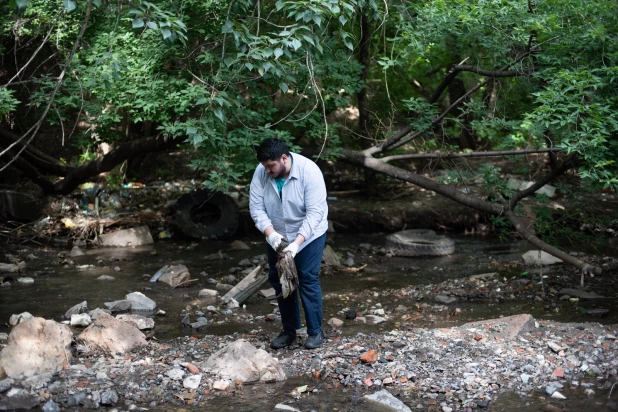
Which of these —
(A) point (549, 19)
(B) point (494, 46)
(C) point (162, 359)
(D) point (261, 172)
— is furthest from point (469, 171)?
(C) point (162, 359)

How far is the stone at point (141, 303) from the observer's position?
705 centimetres

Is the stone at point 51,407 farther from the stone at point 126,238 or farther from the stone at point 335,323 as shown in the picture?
the stone at point 126,238

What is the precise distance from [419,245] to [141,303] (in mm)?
4666

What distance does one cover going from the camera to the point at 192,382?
191 inches

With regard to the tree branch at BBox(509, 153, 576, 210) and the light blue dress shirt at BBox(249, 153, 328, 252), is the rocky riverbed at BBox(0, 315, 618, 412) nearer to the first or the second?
the light blue dress shirt at BBox(249, 153, 328, 252)

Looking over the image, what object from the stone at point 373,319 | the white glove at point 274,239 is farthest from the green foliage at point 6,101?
the stone at point 373,319

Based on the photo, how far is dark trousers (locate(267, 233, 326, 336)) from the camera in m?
5.30

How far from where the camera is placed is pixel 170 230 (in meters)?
11.6

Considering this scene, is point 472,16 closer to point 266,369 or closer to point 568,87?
point 568,87

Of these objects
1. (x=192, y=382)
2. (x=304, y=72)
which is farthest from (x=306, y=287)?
(x=304, y=72)

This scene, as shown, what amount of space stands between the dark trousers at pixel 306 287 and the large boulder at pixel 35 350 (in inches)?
66.8

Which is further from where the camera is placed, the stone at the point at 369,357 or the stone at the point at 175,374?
the stone at the point at 369,357

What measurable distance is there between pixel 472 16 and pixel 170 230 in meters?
6.61

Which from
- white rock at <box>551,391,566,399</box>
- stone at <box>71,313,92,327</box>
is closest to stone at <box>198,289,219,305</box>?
stone at <box>71,313,92,327</box>
